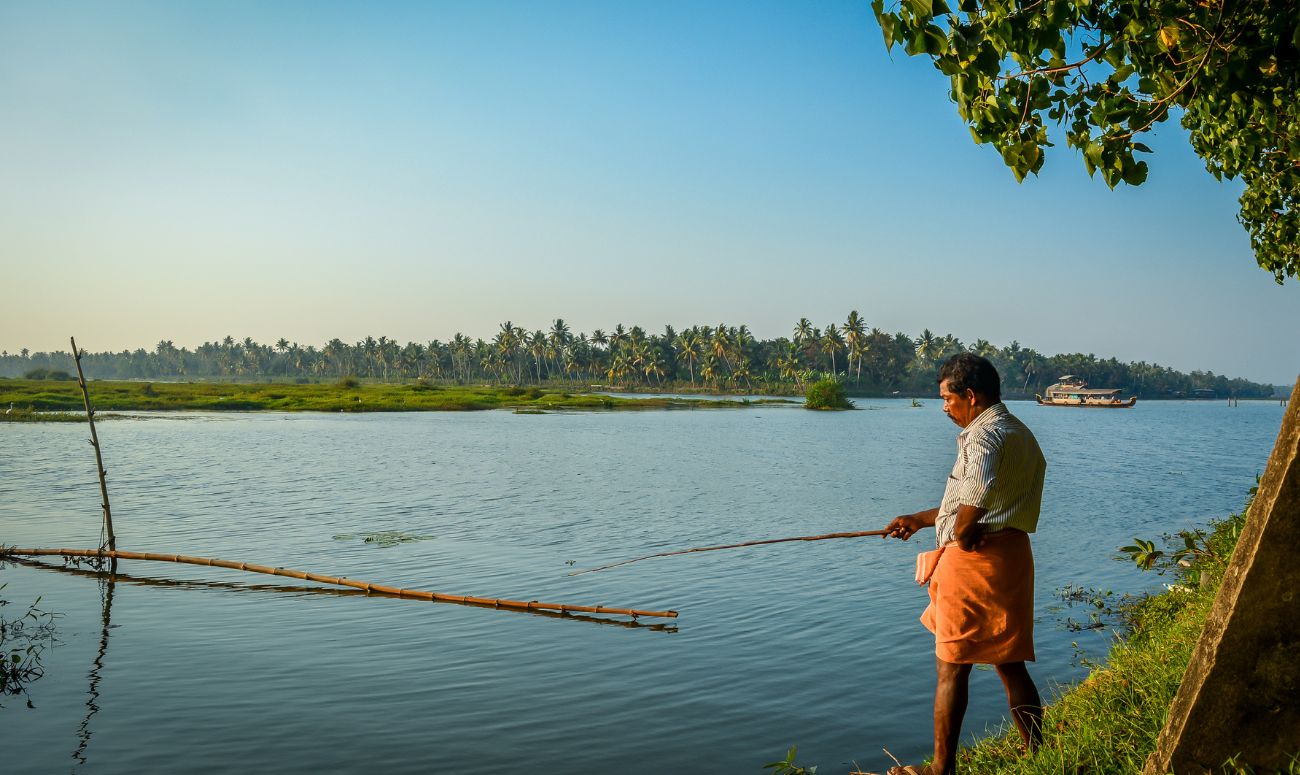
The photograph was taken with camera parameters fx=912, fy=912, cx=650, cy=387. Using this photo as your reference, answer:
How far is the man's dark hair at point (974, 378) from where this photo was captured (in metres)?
4.52

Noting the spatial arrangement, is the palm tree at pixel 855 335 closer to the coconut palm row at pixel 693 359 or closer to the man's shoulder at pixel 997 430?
the coconut palm row at pixel 693 359

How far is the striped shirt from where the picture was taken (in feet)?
13.9

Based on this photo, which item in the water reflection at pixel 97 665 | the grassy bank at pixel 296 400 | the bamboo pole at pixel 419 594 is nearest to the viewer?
the water reflection at pixel 97 665

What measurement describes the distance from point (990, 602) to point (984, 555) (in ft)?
0.75

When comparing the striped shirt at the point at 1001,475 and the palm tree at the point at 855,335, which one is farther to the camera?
the palm tree at the point at 855,335

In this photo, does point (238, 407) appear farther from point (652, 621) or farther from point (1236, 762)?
point (1236, 762)

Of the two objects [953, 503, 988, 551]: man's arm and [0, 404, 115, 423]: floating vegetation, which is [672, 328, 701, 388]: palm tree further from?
[953, 503, 988, 551]: man's arm

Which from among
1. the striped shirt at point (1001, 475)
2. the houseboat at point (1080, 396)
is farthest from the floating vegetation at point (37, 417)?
the houseboat at point (1080, 396)

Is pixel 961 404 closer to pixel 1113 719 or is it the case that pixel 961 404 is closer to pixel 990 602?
pixel 990 602

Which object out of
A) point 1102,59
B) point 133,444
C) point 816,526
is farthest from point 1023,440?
point 133,444

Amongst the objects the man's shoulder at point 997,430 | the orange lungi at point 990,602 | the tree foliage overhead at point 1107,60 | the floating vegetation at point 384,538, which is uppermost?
the tree foliage overhead at point 1107,60

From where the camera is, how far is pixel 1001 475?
4.25 metres

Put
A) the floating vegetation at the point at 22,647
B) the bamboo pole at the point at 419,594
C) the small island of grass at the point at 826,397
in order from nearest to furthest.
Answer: the floating vegetation at the point at 22,647, the bamboo pole at the point at 419,594, the small island of grass at the point at 826,397

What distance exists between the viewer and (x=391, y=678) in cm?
898
